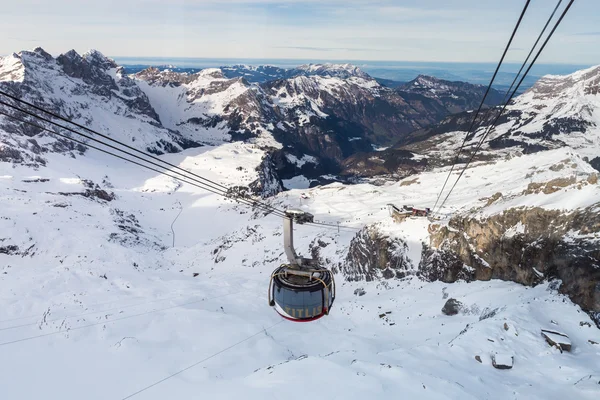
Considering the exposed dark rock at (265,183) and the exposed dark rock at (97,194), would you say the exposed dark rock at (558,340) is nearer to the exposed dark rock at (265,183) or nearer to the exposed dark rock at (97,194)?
the exposed dark rock at (97,194)

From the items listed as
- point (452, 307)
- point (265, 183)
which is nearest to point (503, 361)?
point (452, 307)

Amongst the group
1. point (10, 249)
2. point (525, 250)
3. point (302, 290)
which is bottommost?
point (10, 249)

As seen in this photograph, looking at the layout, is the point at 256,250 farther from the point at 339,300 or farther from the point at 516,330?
the point at 516,330

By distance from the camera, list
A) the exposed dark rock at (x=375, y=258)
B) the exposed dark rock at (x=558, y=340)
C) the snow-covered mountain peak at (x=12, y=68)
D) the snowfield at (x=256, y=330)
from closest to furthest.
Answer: the snowfield at (x=256, y=330)
the exposed dark rock at (x=558, y=340)
the exposed dark rock at (x=375, y=258)
the snow-covered mountain peak at (x=12, y=68)

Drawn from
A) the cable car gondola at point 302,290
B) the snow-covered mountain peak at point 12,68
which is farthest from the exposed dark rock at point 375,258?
the snow-covered mountain peak at point 12,68

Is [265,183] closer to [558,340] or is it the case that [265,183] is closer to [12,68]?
[558,340]

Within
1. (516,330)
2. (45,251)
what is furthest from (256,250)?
(516,330)
